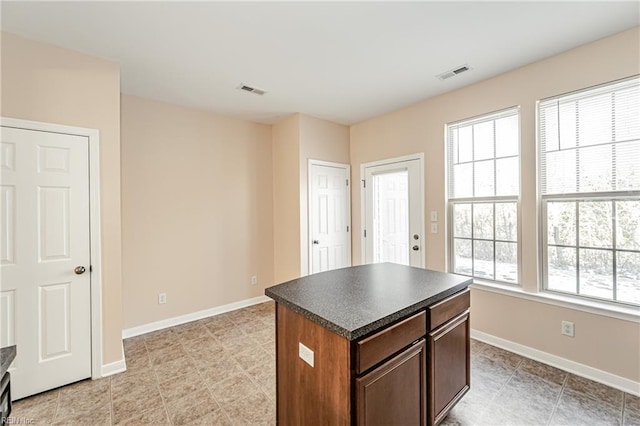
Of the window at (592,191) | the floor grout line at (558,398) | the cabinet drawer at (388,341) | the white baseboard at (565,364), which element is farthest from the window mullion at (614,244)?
the cabinet drawer at (388,341)

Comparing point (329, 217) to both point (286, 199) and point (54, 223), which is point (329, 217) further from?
point (54, 223)

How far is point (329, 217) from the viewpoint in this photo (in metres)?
4.29

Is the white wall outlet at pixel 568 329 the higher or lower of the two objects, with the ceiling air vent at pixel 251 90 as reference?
lower

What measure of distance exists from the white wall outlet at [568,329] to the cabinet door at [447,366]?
48.9 inches

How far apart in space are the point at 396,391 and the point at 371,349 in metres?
0.35

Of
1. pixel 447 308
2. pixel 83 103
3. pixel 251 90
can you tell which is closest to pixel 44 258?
pixel 83 103

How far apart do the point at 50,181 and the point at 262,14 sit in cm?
212

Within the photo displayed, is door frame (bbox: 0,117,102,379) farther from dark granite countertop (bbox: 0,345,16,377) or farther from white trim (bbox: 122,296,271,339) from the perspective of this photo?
dark granite countertop (bbox: 0,345,16,377)

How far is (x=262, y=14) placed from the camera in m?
1.99

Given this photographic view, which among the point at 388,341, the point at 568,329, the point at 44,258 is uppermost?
the point at 44,258

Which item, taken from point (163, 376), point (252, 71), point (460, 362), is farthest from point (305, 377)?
point (252, 71)

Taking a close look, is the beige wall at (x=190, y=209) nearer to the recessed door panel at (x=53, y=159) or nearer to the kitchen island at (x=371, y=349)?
the recessed door panel at (x=53, y=159)

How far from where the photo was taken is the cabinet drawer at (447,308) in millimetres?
1619

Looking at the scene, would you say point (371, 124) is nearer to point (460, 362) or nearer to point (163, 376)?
point (460, 362)
